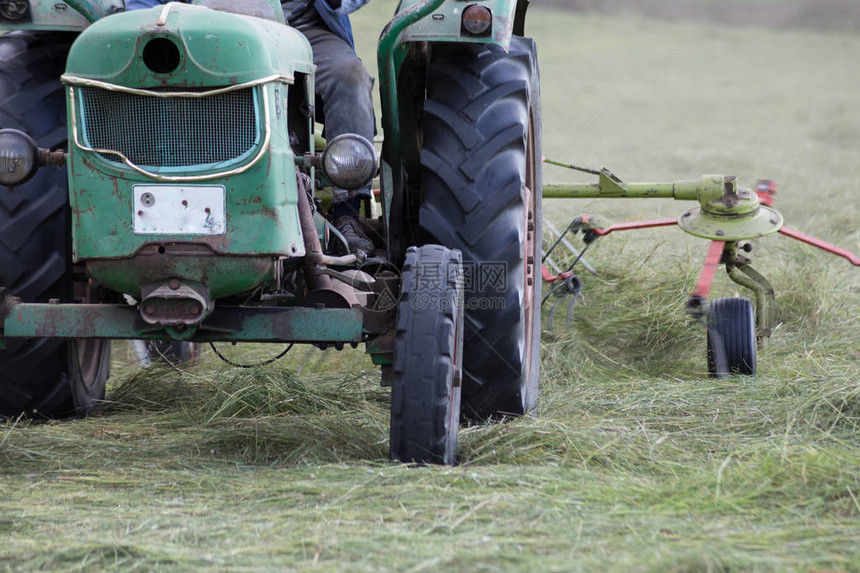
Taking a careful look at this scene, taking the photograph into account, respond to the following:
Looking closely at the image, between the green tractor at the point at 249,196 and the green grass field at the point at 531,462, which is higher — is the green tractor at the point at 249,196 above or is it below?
above

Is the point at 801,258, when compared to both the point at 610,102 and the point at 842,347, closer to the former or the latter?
the point at 842,347

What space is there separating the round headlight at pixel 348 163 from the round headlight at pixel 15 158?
0.81 m

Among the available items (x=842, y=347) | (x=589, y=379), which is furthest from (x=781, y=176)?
(x=589, y=379)

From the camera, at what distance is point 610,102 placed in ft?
53.0

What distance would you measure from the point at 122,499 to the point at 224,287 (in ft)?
2.02

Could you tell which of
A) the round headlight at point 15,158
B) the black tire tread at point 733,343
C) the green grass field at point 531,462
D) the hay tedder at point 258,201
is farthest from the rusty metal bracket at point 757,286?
the round headlight at point 15,158

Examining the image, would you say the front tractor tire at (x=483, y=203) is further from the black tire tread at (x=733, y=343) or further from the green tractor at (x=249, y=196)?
the black tire tread at (x=733, y=343)

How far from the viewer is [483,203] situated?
368 centimetres

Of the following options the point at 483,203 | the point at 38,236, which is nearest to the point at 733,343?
the point at 483,203

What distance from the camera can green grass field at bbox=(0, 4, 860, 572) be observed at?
265cm

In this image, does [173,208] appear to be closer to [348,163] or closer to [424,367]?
[348,163]

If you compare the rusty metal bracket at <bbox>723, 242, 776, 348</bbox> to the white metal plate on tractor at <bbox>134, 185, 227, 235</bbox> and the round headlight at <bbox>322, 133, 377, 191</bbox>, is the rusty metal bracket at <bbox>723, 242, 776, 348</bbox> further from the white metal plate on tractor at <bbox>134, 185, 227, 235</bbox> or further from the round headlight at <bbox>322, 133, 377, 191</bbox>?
the white metal plate on tractor at <bbox>134, 185, 227, 235</bbox>

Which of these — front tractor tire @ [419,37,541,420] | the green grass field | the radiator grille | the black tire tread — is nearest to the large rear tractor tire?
the green grass field

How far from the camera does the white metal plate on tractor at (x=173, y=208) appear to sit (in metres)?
3.19
